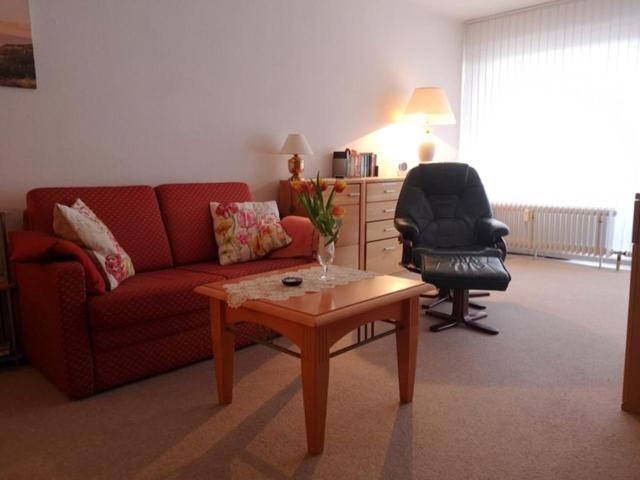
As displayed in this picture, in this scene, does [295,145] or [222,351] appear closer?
[222,351]

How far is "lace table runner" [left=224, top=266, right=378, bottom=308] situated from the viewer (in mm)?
1974

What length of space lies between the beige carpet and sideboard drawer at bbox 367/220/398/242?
4.90 feet

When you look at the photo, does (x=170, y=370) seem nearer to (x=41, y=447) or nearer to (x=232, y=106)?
(x=41, y=447)

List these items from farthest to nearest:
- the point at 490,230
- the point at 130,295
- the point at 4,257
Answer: the point at 490,230 < the point at 4,257 < the point at 130,295

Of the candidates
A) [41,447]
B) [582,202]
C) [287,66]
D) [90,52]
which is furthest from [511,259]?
[41,447]

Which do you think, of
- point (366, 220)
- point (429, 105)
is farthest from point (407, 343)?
point (429, 105)

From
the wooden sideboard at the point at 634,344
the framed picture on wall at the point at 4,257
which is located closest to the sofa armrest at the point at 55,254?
the framed picture on wall at the point at 4,257

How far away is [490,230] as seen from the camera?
3469 mm

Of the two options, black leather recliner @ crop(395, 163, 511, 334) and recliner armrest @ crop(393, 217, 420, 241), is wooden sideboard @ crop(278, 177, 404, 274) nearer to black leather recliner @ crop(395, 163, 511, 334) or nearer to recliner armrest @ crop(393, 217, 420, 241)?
black leather recliner @ crop(395, 163, 511, 334)

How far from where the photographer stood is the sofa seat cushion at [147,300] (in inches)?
87.4

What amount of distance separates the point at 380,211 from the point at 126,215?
2207mm

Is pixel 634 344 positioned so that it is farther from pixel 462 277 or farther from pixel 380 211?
pixel 380 211

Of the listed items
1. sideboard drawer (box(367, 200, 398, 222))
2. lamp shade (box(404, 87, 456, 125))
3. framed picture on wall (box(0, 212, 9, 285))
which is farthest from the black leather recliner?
framed picture on wall (box(0, 212, 9, 285))

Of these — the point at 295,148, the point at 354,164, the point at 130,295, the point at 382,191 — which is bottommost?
the point at 130,295
